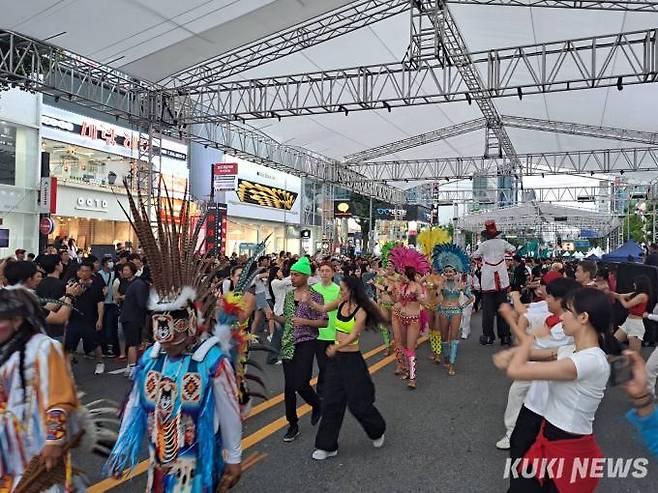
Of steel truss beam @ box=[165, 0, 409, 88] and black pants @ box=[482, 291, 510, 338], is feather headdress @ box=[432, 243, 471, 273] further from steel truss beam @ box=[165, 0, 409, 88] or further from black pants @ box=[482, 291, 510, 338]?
steel truss beam @ box=[165, 0, 409, 88]

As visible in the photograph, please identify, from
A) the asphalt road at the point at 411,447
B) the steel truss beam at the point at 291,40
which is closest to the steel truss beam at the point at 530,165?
the steel truss beam at the point at 291,40

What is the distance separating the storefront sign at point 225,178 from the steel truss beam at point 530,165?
7.24 meters

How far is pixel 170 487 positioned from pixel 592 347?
1.95 metres

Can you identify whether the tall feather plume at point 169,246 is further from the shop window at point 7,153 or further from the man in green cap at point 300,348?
the shop window at point 7,153

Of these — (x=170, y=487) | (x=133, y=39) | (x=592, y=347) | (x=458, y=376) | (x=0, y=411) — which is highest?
(x=133, y=39)

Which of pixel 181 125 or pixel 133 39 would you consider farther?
pixel 181 125

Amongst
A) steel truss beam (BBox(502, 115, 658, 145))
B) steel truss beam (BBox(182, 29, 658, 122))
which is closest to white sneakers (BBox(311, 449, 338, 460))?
steel truss beam (BBox(182, 29, 658, 122))

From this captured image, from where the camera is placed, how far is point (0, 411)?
2.37 meters

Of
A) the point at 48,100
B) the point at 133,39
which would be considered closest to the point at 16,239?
the point at 48,100

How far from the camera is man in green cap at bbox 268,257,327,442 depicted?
16.0 feet

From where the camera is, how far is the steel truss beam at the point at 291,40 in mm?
12414

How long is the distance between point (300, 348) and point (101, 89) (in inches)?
397

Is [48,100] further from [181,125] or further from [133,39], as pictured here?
[133,39]

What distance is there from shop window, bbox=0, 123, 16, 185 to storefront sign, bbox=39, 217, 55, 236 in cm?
155
